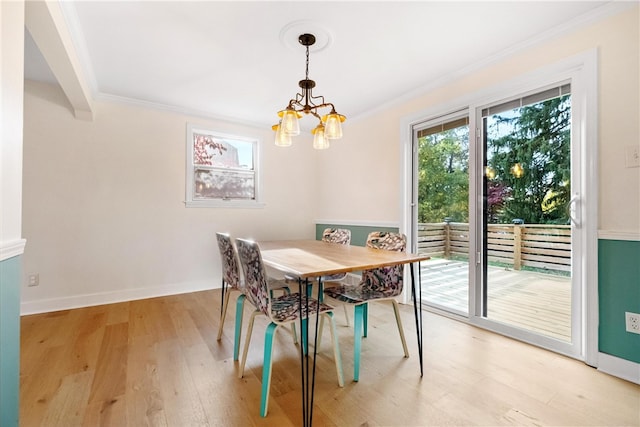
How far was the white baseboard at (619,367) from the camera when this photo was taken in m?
1.73

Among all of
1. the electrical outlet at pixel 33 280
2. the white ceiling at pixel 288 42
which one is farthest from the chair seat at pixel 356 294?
the electrical outlet at pixel 33 280

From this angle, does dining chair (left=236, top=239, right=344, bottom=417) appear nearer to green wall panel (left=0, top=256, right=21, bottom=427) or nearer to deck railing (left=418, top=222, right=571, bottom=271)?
green wall panel (left=0, top=256, right=21, bottom=427)

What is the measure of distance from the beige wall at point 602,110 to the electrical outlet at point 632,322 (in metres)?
0.52

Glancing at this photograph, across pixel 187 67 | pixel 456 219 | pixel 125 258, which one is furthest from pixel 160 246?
pixel 456 219

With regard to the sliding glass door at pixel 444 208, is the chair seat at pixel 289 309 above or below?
below

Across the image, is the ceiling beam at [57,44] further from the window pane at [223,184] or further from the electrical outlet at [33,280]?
the electrical outlet at [33,280]

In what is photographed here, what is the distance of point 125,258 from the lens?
Result: 10.9 feet

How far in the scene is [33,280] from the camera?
288 centimetres

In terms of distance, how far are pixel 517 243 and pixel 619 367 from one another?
97 centimetres

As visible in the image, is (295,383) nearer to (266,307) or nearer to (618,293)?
(266,307)

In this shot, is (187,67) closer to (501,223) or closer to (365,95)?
(365,95)

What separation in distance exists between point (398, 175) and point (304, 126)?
1846mm

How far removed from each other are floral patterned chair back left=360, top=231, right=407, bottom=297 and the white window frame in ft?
7.70

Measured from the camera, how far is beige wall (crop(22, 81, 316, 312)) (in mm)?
2914
